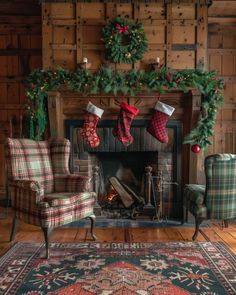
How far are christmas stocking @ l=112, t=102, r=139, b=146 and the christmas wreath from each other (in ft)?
1.91

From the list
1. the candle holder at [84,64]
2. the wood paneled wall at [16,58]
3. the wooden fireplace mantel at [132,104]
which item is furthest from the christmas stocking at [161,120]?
the wood paneled wall at [16,58]

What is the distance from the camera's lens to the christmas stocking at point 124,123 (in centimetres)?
373

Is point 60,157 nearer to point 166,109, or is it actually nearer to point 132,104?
point 132,104

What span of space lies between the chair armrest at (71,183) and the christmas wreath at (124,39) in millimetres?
1512

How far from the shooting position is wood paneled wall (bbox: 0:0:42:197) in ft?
14.4

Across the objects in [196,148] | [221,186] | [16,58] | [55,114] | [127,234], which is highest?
[16,58]

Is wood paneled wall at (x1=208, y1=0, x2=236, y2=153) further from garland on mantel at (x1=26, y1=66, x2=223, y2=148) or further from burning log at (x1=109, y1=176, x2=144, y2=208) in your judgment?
burning log at (x1=109, y1=176, x2=144, y2=208)

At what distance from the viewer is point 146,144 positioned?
4.01 meters

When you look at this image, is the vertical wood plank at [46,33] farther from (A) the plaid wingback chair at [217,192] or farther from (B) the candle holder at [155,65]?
(A) the plaid wingback chair at [217,192]

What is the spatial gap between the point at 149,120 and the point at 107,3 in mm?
1571

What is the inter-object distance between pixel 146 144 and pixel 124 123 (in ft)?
1.54

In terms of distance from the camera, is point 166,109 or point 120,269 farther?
point 166,109

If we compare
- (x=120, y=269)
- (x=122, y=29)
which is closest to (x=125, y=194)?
(x=120, y=269)

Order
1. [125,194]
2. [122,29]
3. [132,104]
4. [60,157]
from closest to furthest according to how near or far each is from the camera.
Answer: [60,157] < [122,29] < [132,104] < [125,194]
